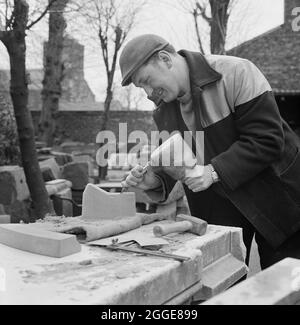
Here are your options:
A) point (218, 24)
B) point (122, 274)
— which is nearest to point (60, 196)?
point (218, 24)

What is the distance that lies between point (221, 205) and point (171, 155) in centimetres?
59

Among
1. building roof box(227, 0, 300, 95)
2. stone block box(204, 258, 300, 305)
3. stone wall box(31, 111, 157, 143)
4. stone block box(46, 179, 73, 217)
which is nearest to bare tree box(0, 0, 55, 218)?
stone block box(46, 179, 73, 217)

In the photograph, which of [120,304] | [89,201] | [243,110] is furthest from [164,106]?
[120,304]

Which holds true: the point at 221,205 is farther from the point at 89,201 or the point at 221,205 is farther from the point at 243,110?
the point at 89,201

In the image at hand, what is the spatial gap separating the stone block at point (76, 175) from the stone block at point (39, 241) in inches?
212

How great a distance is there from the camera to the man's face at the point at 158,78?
208 cm

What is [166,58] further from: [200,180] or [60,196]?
[60,196]

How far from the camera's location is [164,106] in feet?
7.80

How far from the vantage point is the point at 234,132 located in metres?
2.18

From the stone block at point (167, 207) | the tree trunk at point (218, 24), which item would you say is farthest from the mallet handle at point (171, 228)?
the tree trunk at point (218, 24)

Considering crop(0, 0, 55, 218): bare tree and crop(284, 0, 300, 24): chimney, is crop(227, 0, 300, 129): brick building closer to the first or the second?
crop(284, 0, 300, 24): chimney

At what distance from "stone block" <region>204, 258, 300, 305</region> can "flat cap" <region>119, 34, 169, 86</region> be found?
44.1 inches

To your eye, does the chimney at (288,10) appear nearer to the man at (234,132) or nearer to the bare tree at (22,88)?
the bare tree at (22,88)
